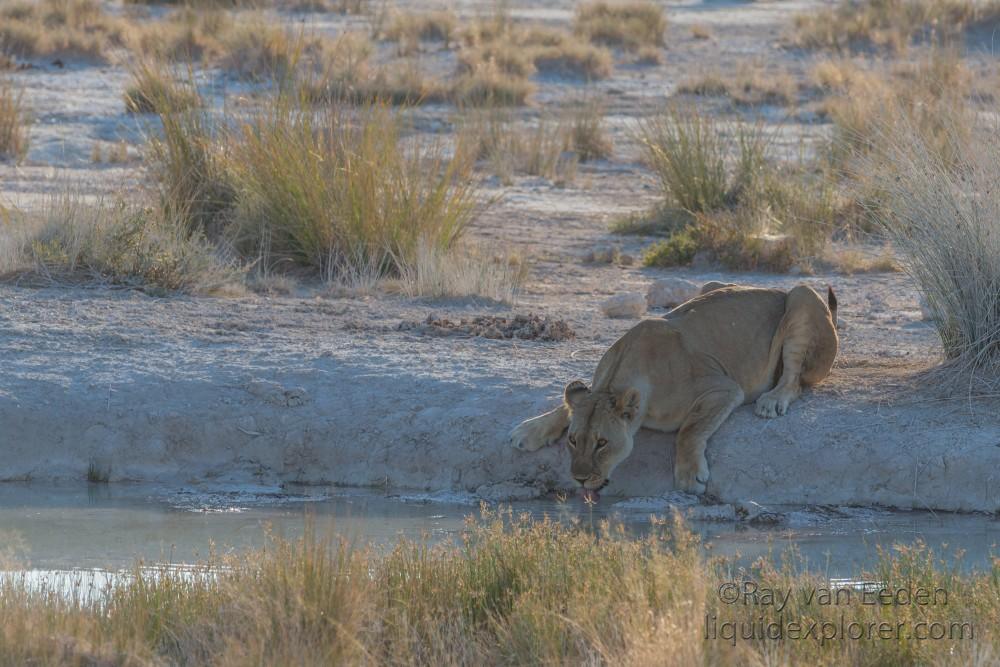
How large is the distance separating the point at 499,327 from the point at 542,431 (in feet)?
6.83

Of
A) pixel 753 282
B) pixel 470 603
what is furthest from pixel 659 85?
pixel 470 603

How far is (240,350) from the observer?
359 inches

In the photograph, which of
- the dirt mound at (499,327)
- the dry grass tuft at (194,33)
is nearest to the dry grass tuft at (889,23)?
the dry grass tuft at (194,33)

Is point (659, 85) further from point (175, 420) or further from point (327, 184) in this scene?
point (175, 420)

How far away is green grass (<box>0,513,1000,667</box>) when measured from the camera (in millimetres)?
4883

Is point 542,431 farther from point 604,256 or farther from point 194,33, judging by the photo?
point 194,33

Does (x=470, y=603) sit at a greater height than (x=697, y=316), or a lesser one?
lesser

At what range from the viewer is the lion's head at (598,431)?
715cm

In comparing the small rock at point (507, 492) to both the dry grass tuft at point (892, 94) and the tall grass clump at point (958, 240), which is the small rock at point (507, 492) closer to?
the tall grass clump at point (958, 240)

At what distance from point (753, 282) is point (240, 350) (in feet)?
15.5

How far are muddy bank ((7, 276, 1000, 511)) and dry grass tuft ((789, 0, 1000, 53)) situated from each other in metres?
21.0

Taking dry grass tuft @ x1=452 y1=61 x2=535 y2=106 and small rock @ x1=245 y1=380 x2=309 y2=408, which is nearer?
small rock @ x1=245 y1=380 x2=309 y2=408

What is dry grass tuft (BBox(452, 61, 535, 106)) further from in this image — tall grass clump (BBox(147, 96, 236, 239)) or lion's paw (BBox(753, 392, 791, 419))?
lion's paw (BBox(753, 392, 791, 419))

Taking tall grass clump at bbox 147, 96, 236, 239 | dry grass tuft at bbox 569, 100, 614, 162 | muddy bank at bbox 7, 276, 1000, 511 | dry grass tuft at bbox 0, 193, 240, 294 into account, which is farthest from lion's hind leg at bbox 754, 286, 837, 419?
dry grass tuft at bbox 569, 100, 614, 162
